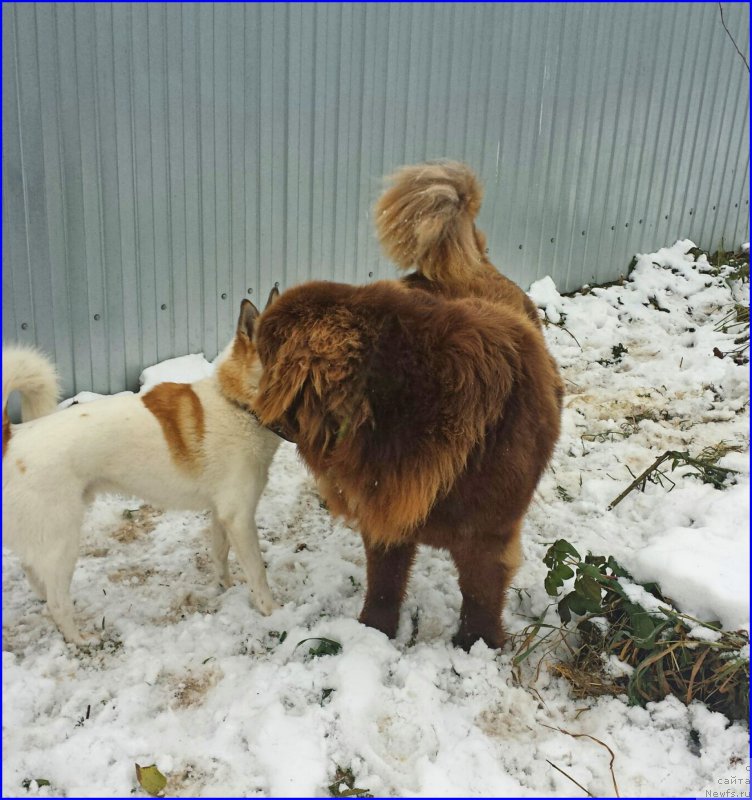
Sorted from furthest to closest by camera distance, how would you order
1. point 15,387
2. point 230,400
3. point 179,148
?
1. point 179,148
2. point 230,400
3. point 15,387

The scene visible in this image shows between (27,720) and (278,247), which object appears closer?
(27,720)

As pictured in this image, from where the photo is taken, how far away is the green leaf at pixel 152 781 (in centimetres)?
157

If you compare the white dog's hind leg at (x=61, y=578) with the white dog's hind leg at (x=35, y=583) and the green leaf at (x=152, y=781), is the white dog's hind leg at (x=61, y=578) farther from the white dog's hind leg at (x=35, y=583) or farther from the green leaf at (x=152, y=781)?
the green leaf at (x=152, y=781)

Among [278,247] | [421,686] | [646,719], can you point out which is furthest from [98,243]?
[646,719]

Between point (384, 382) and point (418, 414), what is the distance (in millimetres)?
126

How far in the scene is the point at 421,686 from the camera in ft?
6.16

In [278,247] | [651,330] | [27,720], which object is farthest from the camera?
[651,330]

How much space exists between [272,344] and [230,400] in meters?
0.77

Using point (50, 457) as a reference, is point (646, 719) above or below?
below

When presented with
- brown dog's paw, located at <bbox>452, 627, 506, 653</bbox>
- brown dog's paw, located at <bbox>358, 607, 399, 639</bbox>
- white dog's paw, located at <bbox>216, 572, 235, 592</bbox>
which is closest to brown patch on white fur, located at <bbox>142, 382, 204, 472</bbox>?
white dog's paw, located at <bbox>216, 572, 235, 592</bbox>

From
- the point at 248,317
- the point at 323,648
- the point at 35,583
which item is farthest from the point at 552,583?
the point at 35,583

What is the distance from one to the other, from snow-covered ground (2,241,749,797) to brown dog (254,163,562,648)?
0.33 m

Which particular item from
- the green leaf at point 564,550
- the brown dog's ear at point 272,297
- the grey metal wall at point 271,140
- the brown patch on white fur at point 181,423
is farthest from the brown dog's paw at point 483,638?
→ the grey metal wall at point 271,140

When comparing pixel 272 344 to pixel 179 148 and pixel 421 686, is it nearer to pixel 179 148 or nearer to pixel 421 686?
pixel 421 686
